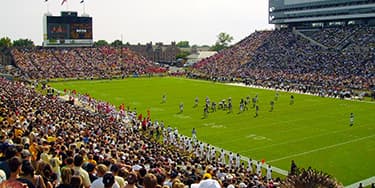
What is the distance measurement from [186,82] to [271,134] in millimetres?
30601

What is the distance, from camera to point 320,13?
63.7 metres

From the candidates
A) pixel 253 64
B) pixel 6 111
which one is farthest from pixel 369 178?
pixel 253 64

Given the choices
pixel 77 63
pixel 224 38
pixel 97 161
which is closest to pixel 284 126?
pixel 97 161

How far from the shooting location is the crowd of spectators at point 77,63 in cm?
5991

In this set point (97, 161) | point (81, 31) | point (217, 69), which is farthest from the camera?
point (81, 31)

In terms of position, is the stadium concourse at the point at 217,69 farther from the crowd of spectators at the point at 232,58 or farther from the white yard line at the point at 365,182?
the white yard line at the point at 365,182

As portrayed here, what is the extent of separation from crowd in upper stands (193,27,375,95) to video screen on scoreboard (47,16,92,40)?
18998mm

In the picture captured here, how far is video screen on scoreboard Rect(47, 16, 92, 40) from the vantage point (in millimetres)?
64125

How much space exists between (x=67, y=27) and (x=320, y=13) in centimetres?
3865

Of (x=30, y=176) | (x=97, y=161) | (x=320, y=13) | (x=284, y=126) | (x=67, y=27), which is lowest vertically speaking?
(x=284, y=126)

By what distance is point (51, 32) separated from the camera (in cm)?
6481

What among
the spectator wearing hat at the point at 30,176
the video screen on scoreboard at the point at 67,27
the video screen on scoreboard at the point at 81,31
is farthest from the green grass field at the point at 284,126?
the video screen on scoreboard at the point at 81,31

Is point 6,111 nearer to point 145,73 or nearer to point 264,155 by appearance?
point 264,155

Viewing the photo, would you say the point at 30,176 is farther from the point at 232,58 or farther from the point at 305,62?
the point at 232,58
